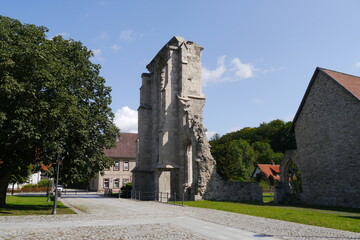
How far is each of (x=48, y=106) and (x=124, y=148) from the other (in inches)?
1531

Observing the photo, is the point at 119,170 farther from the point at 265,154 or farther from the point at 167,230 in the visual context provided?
the point at 167,230

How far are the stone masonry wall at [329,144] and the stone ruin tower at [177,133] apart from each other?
771 centimetres

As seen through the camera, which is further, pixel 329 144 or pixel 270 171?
pixel 270 171

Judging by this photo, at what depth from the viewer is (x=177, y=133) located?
26406 millimetres

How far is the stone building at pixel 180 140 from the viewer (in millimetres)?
23422

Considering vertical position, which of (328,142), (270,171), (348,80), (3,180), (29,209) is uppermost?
(348,80)

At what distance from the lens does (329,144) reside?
21.7 m

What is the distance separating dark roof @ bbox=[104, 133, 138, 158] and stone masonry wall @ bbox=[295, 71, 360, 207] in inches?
1231

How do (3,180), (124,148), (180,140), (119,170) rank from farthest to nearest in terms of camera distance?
1. (124,148)
2. (119,170)
3. (180,140)
4. (3,180)

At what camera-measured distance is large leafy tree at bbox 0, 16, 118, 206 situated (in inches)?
493

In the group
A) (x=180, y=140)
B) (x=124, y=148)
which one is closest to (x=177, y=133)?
(x=180, y=140)

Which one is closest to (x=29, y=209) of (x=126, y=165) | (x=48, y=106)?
(x=48, y=106)

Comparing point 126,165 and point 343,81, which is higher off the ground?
point 343,81

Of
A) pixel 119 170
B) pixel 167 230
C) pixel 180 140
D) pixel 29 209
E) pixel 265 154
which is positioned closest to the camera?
pixel 167 230
